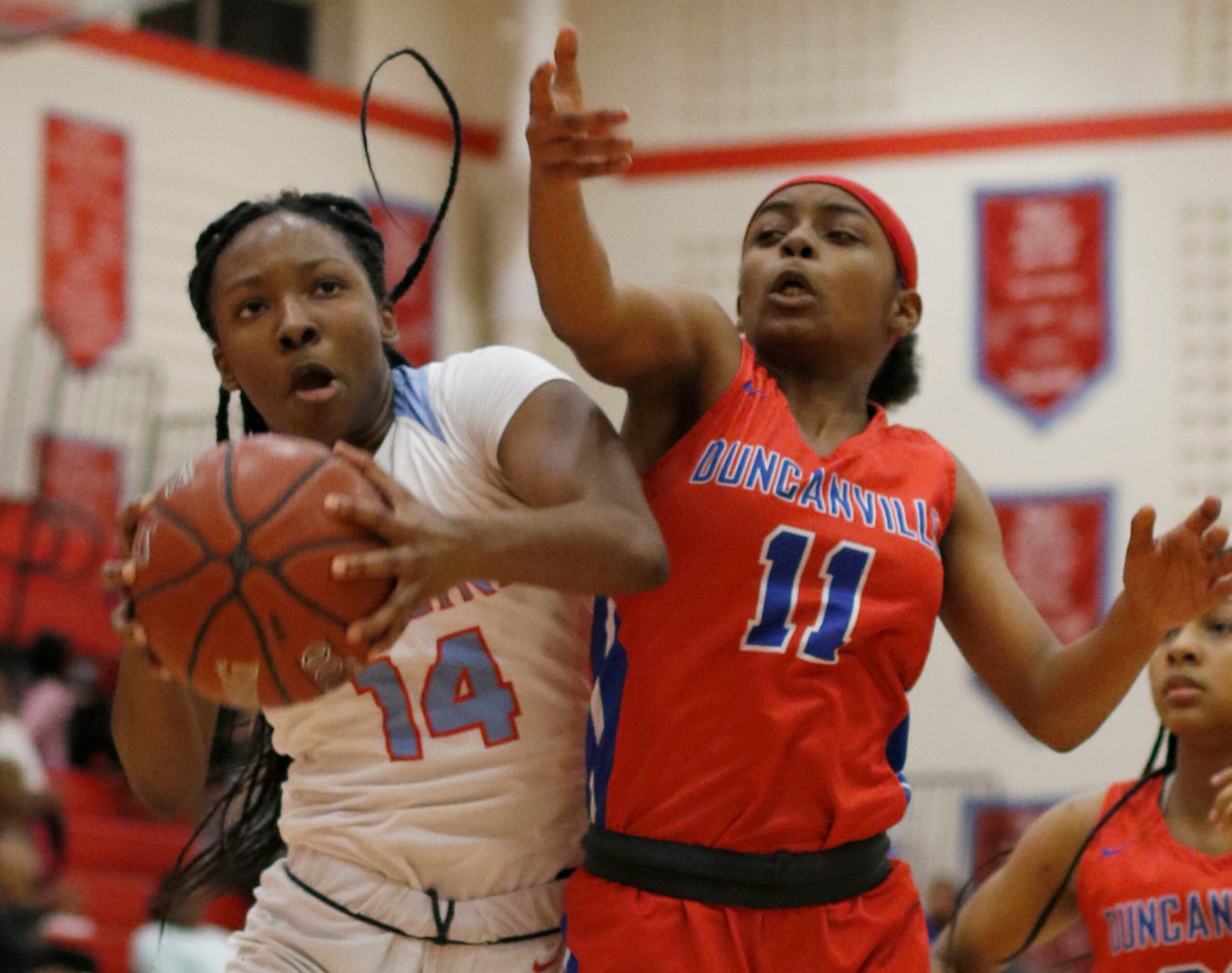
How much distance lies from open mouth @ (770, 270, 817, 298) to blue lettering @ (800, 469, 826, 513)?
1.09 ft

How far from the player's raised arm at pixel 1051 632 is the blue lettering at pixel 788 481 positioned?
479 millimetres

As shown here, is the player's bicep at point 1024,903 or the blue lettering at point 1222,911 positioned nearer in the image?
the blue lettering at point 1222,911

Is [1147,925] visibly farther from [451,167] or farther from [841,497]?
[451,167]

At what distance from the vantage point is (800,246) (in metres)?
3.23

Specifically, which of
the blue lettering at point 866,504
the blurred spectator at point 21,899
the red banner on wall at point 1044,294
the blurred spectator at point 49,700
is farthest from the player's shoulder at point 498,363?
the red banner on wall at point 1044,294

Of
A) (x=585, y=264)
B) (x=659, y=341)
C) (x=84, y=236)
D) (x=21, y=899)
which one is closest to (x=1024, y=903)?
(x=659, y=341)

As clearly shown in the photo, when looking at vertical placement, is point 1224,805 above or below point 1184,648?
below

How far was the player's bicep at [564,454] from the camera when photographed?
8.98ft

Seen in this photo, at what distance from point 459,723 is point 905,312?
1166 mm

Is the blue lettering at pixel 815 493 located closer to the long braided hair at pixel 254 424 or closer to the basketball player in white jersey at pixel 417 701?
the basketball player in white jersey at pixel 417 701

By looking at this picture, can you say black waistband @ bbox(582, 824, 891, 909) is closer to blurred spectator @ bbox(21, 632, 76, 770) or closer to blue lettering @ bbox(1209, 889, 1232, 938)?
blue lettering @ bbox(1209, 889, 1232, 938)

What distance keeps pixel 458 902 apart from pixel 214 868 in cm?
68

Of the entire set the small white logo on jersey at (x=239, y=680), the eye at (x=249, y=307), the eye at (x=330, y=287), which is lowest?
the small white logo on jersey at (x=239, y=680)

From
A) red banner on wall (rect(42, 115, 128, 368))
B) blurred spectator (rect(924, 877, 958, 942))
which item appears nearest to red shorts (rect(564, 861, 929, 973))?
blurred spectator (rect(924, 877, 958, 942))
